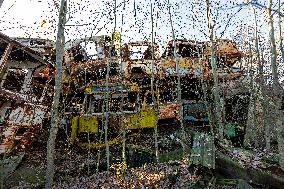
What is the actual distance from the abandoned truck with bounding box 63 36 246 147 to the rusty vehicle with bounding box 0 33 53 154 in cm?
317

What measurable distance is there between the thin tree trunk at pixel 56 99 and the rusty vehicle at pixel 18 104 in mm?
2421

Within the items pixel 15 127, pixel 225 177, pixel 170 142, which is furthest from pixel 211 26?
pixel 15 127

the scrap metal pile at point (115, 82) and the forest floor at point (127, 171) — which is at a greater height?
the scrap metal pile at point (115, 82)

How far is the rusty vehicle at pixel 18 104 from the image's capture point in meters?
13.1

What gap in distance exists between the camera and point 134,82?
2058 centimetres

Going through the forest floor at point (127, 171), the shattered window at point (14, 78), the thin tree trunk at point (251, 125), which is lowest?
the forest floor at point (127, 171)

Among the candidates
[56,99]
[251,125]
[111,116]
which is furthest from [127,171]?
[251,125]

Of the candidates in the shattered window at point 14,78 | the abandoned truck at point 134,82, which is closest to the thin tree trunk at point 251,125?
the abandoned truck at point 134,82

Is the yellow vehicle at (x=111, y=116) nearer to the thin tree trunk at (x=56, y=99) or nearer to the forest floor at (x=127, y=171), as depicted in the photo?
the forest floor at (x=127, y=171)

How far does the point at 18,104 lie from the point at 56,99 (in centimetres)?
314

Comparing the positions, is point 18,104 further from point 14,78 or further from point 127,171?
point 127,171

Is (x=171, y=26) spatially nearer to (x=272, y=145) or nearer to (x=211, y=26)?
(x=211, y=26)

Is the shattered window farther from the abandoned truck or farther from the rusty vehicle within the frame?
the abandoned truck

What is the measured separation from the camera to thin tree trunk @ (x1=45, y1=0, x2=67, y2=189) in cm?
1115
